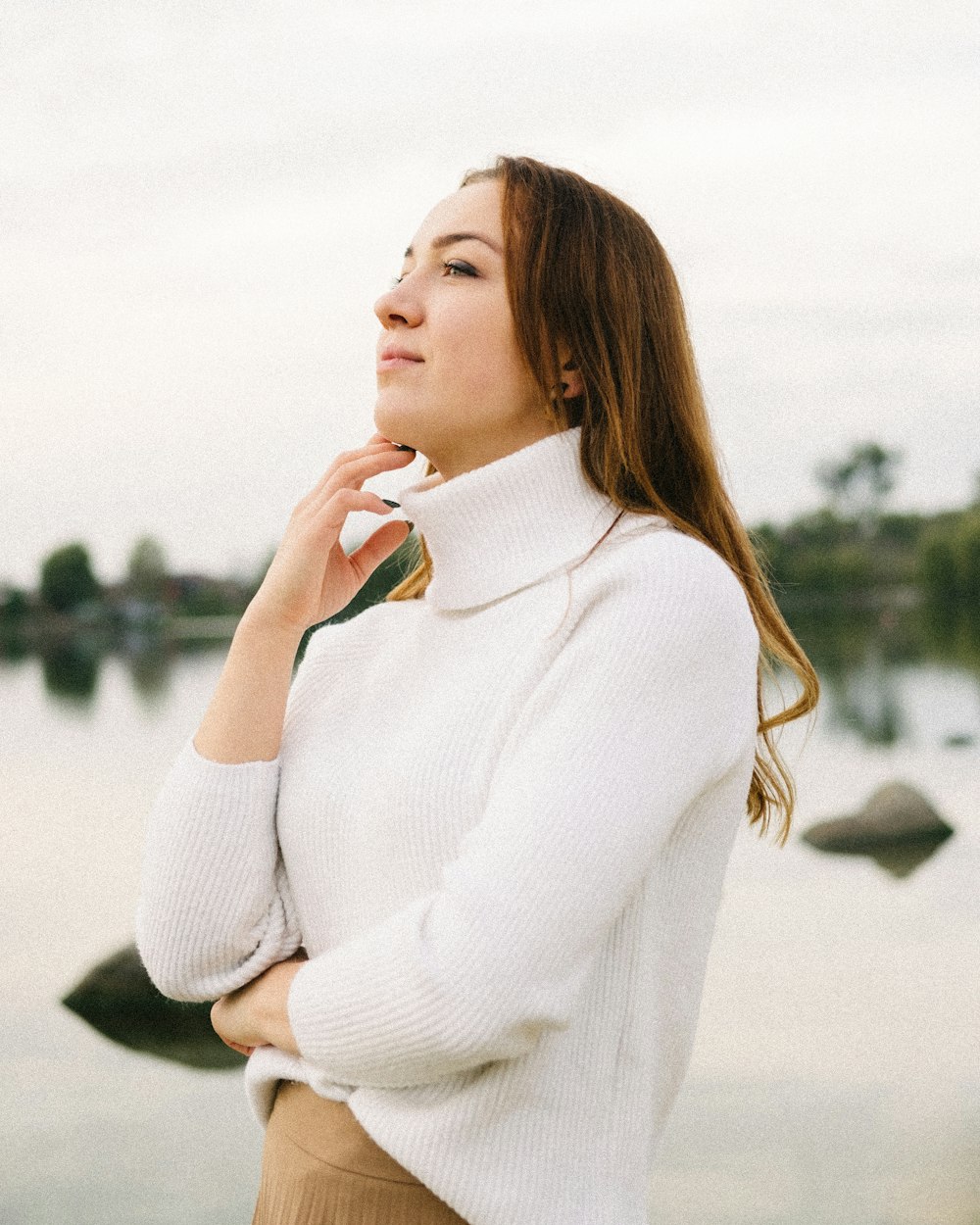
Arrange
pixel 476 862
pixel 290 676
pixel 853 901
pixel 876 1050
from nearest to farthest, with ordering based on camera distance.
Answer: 1. pixel 476 862
2. pixel 290 676
3. pixel 876 1050
4. pixel 853 901

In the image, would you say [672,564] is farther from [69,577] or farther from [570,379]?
[69,577]

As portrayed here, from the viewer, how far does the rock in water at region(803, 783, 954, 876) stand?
285 inches

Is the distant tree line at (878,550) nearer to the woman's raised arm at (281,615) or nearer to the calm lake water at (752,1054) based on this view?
the calm lake water at (752,1054)

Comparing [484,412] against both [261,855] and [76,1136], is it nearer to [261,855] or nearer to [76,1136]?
[261,855]

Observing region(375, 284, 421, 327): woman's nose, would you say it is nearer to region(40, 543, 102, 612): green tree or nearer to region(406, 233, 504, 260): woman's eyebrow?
region(406, 233, 504, 260): woman's eyebrow

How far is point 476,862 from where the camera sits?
1.01m

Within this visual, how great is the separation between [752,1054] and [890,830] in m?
1.44

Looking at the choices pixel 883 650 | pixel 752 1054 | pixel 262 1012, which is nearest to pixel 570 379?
pixel 262 1012

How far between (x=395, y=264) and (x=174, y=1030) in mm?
5911

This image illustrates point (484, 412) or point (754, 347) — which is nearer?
point (484, 412)

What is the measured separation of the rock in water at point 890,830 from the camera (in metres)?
7.23

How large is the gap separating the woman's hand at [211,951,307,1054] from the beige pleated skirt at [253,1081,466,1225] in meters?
0.06

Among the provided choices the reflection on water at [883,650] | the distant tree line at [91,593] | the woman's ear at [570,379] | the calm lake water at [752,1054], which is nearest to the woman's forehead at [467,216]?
the woman's ear at [570,379]

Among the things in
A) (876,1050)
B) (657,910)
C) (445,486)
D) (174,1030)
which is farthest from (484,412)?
(876,1050)
